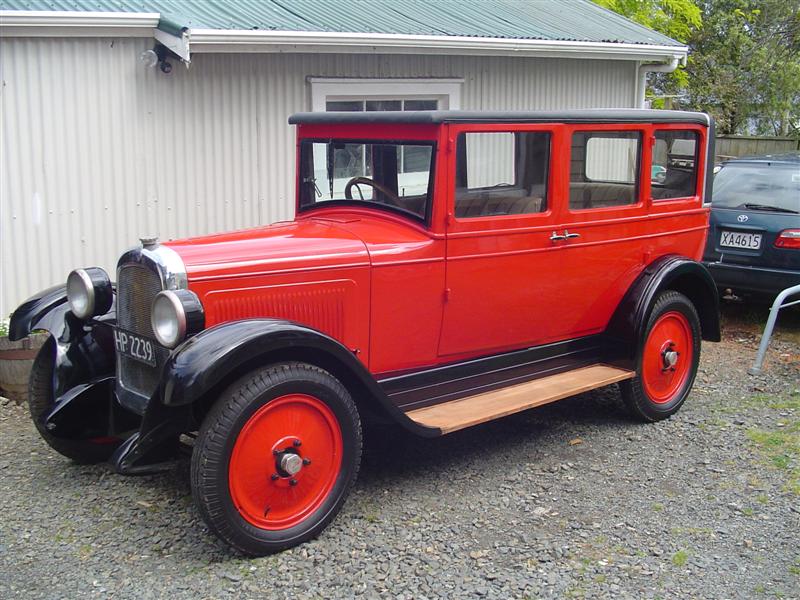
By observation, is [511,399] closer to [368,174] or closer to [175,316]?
[368,174]

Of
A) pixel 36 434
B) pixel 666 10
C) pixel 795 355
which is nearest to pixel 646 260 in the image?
pixel 795 355

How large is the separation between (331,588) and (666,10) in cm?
1362

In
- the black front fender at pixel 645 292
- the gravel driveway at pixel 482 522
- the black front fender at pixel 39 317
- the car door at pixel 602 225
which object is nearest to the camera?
the gravel driveway at pixel 482 522

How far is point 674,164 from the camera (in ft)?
18.1

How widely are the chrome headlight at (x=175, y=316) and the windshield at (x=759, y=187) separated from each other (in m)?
5.73

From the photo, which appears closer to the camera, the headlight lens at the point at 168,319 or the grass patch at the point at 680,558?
the headlight lens at the point at 168,319

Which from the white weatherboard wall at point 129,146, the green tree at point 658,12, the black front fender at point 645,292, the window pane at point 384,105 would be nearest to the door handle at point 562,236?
the black front fender at point 645,292

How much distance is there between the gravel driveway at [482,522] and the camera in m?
3.56

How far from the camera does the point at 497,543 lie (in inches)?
153

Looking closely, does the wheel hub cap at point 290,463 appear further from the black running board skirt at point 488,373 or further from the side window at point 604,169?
the side window at point 604,169

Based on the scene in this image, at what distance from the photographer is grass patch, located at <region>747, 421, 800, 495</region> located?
15.4ft

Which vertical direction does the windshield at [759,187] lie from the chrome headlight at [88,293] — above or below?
above

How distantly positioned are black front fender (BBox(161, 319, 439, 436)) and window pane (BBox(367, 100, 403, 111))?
4757mm

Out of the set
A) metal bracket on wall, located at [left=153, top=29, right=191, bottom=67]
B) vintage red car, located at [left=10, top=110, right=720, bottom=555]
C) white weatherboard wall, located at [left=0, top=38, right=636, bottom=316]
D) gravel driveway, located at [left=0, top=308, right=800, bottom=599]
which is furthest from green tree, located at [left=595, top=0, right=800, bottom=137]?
gravel driveway, located at [left=0, top=308, right=800, bottom=599]
